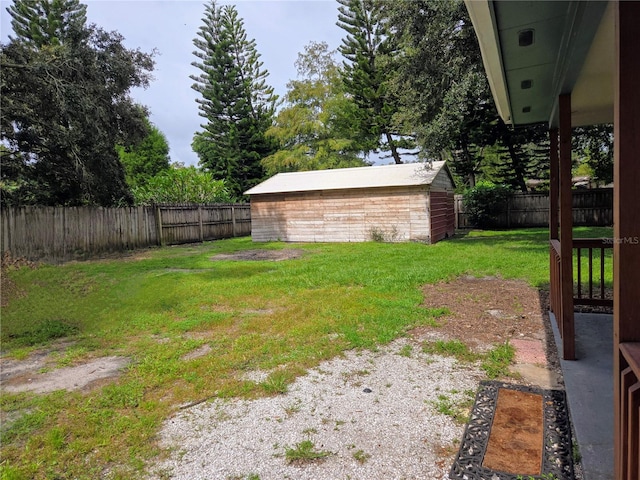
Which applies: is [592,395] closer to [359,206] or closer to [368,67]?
[359,206]

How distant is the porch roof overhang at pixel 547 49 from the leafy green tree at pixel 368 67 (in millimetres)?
18958

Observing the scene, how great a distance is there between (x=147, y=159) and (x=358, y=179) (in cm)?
2538

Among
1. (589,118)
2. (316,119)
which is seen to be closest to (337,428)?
(589,118)

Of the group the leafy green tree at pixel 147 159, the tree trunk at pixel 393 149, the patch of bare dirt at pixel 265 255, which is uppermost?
the leafy green tree at pixel 147 159

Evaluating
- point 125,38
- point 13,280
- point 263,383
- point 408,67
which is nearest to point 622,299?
point 263,383

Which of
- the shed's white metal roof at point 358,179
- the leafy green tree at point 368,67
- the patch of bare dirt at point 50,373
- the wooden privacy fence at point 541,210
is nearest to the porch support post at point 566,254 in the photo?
the patch of bare dirt at point 50,373

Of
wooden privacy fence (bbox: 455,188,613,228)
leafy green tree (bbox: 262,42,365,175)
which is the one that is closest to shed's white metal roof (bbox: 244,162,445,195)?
wooden privacy fence (bbox: 455,188,613,228)

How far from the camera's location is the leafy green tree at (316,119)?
2352 cm

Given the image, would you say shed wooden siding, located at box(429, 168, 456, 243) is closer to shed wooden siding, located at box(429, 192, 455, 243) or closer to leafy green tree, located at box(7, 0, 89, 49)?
shed wooden siding, located at box(429, 192, 455, 243)

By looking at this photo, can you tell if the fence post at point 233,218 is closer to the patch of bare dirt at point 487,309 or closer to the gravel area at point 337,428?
the patch of bare dirt at point 487,309

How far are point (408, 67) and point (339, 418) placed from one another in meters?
12.0

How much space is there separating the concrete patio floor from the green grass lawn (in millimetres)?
1500

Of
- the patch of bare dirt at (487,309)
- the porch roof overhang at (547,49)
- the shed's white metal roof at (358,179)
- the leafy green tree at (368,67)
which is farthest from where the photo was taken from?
the leafy green tree at (368,67)

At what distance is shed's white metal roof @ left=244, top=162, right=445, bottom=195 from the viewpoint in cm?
1262
